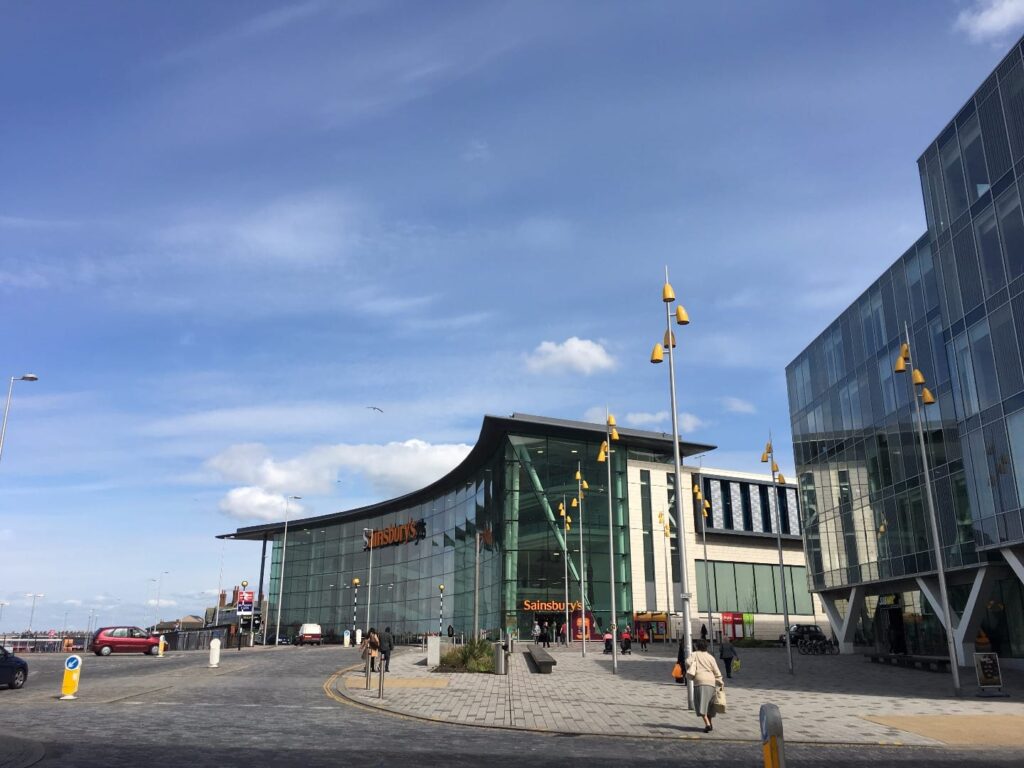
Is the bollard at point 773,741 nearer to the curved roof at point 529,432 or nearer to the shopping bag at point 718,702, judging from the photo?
the shopping bag at point 718,702

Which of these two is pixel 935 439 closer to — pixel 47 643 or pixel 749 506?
pixel 749 506

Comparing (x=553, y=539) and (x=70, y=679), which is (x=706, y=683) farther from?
(x=553, y=539)

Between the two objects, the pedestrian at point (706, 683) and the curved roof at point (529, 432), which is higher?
the curved roof at point (529, 432)

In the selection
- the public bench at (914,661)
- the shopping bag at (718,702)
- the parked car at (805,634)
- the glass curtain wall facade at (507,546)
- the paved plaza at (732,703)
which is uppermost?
the glass curtain wall facade at (507,546)

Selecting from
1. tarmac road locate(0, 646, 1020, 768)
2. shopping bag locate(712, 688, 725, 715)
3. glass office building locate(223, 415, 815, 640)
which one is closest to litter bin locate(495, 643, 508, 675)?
tarmac road locate(0, 646, 1020, 768)

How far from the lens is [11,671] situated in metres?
23.9

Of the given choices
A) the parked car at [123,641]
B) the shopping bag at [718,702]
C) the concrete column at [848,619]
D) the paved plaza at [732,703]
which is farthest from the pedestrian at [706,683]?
the parked car at [123,641]

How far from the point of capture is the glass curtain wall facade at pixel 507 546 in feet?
210

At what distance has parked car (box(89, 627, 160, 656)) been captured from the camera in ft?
153

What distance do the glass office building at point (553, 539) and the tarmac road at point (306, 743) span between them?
34.0 meters

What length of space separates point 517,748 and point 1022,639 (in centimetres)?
2708

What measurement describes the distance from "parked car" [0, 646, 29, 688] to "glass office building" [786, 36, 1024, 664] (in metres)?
31.3

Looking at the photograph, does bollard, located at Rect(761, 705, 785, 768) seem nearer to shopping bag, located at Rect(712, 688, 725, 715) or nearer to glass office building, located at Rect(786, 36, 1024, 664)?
shopping bag, located at Rect(712, 688, 725, 715)

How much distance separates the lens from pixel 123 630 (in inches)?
1885
